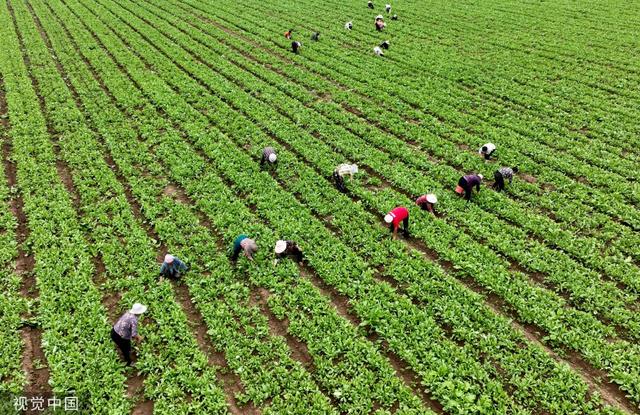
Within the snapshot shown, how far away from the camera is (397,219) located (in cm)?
1372

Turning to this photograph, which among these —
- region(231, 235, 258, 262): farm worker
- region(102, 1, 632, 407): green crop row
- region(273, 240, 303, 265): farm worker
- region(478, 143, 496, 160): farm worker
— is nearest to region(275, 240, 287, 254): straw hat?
region(273, 240, 303, 265): farm worker

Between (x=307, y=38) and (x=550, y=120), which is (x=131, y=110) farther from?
(x=550, y=120)

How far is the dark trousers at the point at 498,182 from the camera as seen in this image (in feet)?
51.8

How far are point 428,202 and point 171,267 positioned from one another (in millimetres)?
8619

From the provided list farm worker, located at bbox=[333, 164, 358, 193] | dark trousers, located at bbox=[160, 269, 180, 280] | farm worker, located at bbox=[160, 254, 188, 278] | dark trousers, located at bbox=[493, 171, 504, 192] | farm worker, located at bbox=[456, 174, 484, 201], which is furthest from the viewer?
farm worker, located at bbox=[333, 164, 358, 193]

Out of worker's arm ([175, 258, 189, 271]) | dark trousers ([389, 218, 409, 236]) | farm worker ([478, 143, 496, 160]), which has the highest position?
farm worker ([478, 143, 496, 160])

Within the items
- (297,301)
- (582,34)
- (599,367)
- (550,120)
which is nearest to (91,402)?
Result: (297,301)

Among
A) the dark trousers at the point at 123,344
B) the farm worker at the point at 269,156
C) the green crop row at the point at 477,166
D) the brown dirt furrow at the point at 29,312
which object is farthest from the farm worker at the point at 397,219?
the brown dirt furrow at the point at 29,312

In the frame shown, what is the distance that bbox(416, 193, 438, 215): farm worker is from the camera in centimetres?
1466

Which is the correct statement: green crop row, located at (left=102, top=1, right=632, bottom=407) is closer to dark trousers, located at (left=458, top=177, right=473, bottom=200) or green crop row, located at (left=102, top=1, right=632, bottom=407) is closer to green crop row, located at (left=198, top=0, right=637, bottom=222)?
dark trousers, located at (left=458, top=177, right=473, bottom=200)

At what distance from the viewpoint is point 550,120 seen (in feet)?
67.5

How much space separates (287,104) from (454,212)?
37.7 feet

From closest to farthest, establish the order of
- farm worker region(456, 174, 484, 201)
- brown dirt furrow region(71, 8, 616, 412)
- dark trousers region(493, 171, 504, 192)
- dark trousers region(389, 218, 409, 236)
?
brown dirt furrow region(71, 8, 616, 412) < dark trousers region(389, 218, 409, 236) < farm worker region(456, 174, 484, 201) < dark trousers region(493, 171, 504, 192)

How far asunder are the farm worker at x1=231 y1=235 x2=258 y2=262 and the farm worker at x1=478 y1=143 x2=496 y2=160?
33.8 feet
